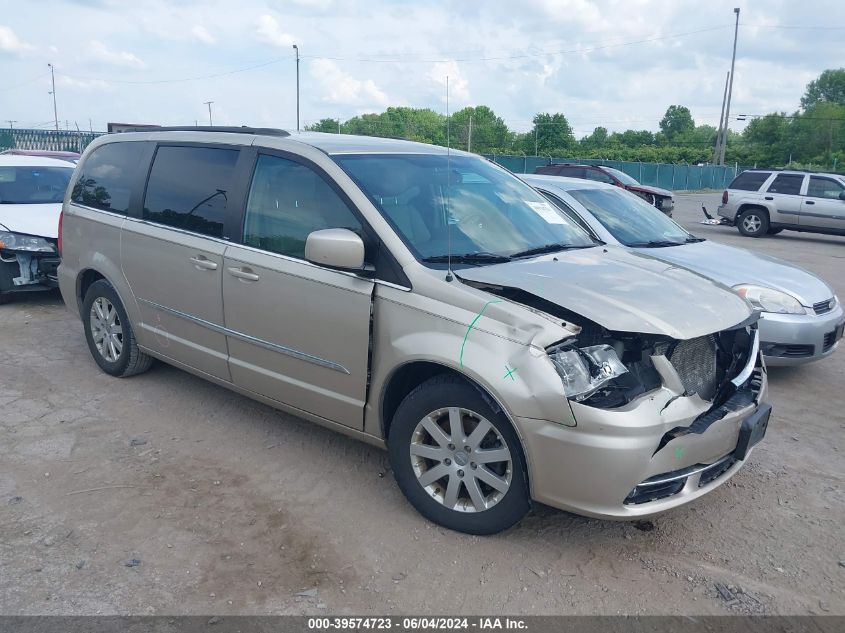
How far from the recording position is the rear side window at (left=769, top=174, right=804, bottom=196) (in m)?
17.0

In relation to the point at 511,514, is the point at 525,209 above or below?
above

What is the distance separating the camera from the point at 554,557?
10.8 ft

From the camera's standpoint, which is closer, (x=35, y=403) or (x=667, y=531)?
(x=667, y=531)

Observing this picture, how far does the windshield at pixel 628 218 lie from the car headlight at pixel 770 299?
97cm

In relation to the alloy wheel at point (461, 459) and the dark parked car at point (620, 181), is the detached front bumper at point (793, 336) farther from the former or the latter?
the dark parked car at point (620, 181)

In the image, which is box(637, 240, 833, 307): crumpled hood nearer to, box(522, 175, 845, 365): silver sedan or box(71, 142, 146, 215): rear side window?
box(522, 175, 845, 365): silver sedan

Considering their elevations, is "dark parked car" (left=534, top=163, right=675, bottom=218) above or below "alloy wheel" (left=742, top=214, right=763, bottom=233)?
above

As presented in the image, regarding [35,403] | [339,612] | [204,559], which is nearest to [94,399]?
[35,403]

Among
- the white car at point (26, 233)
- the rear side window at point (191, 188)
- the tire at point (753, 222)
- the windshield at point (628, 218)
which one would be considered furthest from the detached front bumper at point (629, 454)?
the tire at point (753, 222)

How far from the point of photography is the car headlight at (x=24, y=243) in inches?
297

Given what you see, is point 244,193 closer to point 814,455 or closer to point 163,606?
point 163,606

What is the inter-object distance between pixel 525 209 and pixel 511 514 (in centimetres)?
200

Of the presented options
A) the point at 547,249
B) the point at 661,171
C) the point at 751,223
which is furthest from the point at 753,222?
the point at 661,171

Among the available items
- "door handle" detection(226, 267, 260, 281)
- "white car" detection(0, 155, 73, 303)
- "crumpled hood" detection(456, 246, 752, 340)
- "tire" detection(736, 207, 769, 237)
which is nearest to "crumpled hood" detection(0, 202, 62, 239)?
"white car" detection(0, 155, 73, 303)
